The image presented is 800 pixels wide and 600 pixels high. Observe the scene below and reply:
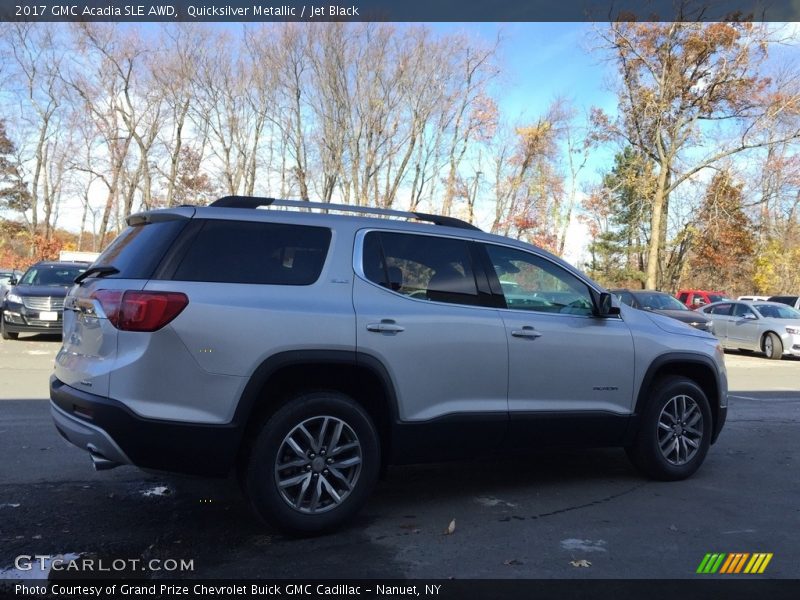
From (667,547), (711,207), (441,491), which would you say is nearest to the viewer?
(667,547)

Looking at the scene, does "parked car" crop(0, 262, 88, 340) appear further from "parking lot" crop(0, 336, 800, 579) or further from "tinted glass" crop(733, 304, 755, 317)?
"tinted glass" crop(733, 304, 755, 317)

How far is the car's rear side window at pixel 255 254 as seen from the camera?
381 centimetres

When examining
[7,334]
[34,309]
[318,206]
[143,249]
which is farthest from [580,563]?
[7,334]

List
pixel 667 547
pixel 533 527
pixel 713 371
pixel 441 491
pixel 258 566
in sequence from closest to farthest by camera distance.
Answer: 1. pixel 258 566
2. pixel 667 547
3. pixel 533 527
4. pixel 441 491
5. pixel 713 371

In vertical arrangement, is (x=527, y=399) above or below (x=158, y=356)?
below

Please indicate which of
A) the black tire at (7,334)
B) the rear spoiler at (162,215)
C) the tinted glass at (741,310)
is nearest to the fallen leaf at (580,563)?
the rear spoiler at (162,215)

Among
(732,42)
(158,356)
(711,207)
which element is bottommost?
(158,356)

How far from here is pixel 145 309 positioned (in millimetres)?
3590

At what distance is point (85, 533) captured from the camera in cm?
398

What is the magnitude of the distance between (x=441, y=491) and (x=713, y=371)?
2.54 m

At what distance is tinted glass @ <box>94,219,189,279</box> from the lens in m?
3.79

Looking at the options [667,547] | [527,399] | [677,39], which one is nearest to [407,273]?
[527,399]

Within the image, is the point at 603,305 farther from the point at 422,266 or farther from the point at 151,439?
the point at 151,439

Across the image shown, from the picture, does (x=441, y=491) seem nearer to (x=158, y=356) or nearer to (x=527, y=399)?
(x=527, y=399)
